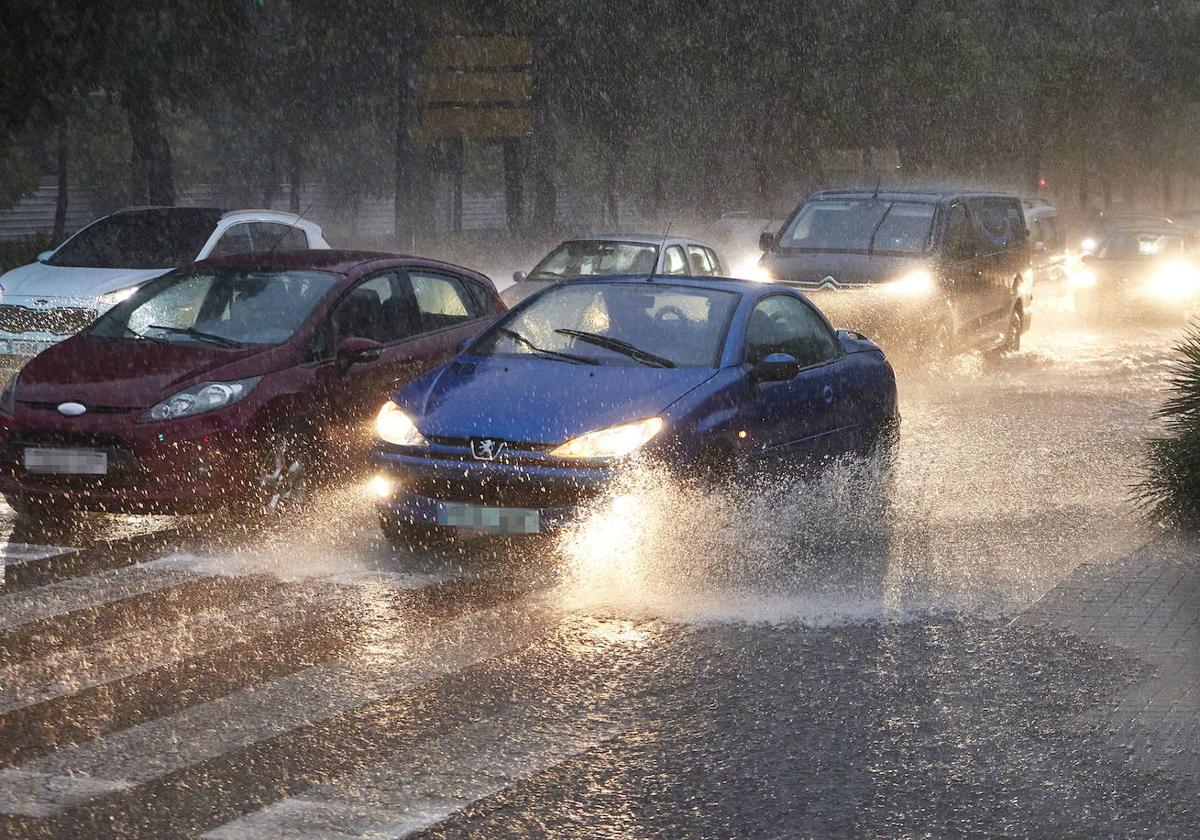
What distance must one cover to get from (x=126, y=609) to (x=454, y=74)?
24.0 m

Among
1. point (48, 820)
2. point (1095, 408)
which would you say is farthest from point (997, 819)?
point (1095, 408)

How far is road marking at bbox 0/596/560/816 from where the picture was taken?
504 centimetres

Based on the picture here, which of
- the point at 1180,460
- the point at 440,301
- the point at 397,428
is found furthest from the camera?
the point at 440,301

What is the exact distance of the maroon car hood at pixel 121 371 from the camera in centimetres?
888

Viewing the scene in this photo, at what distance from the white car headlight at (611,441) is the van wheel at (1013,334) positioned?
41.2 ft

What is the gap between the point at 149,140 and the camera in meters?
26.6

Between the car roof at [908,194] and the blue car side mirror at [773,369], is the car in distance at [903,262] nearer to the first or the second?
the car roof at [908,194]

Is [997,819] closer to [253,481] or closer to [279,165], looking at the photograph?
[253,481]

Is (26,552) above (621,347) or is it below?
below

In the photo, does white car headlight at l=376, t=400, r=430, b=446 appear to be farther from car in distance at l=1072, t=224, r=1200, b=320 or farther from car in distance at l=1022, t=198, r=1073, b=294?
car in distance at l=1072, t=224, r=1200, b=320

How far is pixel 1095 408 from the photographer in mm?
14938

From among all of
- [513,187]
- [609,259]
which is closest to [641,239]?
[609,259]

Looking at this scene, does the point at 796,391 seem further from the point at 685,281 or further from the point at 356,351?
the point at 356,351

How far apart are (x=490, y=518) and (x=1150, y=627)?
301cm
